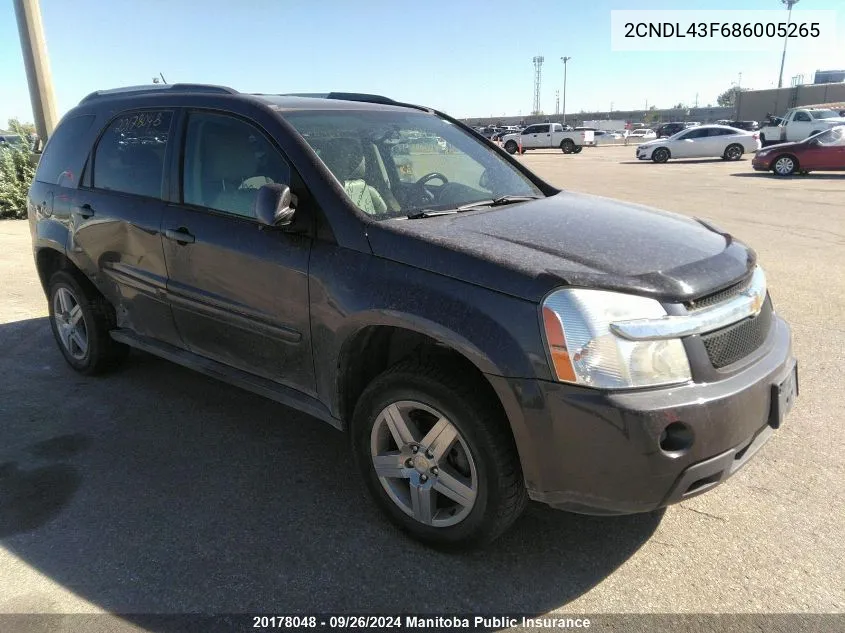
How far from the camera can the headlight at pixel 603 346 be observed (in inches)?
85.1

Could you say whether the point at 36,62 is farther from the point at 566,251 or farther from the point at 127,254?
the point at 566,251

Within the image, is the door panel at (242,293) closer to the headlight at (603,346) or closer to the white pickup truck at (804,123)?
the headlight at (603,346)

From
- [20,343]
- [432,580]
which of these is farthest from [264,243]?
[20,343]

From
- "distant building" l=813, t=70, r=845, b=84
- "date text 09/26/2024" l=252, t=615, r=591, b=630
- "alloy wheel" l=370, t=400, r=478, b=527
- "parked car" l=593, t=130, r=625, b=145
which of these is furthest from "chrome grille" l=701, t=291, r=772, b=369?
"distant building" l=813, t=70, r=845, b=84

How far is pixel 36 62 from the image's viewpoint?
12680 mm

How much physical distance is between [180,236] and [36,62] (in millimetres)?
12102

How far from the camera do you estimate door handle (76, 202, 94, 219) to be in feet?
13.5

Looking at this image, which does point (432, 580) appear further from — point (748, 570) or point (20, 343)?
point (20, 343)

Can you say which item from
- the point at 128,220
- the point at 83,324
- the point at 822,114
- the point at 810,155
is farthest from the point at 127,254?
the point at 822,114

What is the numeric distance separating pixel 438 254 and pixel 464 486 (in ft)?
3.03

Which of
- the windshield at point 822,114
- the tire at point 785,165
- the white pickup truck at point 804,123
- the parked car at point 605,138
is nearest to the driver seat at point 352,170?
the tire at point 785,165

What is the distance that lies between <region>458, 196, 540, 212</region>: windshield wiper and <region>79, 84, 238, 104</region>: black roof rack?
1417 mm

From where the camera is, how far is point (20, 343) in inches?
215

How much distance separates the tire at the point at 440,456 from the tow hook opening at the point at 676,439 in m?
0.54
